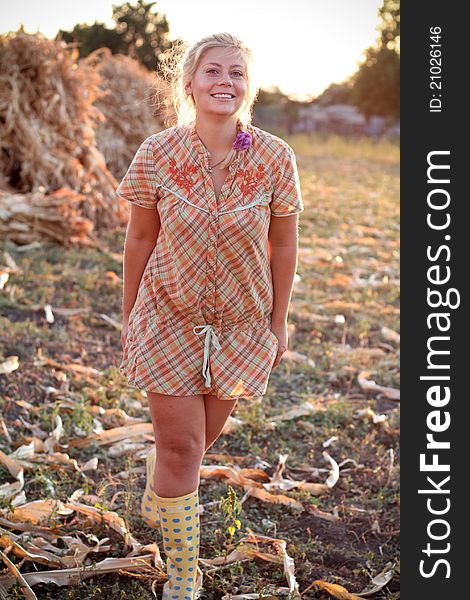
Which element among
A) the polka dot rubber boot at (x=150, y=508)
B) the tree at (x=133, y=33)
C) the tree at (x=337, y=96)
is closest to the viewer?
the polka dot rubber boot at (x=150, y=508)

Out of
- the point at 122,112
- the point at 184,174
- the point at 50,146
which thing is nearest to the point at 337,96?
the point at 122,112

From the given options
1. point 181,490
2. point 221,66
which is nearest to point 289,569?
point 181,490

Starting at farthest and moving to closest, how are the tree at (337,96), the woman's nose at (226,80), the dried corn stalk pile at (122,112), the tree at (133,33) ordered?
the tree at (337,96) < the tree at (133,33) < the dried corn stalk pile at (122,112) < the woman's nose at (226,80)

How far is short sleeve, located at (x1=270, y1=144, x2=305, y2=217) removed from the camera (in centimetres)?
285

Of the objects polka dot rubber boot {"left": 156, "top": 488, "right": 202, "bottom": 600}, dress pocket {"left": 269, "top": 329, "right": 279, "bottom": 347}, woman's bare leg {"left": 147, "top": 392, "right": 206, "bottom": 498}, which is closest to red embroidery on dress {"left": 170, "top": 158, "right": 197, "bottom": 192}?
dress pocket {"left": 269, "top": 329, "right": 279, "bottom": 347}

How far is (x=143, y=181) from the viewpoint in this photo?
9.27 ft

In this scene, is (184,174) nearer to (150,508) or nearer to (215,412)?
(215,412)

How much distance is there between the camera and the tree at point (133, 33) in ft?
109

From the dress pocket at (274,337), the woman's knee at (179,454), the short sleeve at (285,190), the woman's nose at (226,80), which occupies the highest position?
the woman's nose at (226,80)

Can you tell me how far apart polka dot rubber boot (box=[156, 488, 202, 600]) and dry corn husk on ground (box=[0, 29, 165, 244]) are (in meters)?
5.74

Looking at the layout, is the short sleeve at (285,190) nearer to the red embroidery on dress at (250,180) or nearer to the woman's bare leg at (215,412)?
the red embroidery on dress at (250,180)

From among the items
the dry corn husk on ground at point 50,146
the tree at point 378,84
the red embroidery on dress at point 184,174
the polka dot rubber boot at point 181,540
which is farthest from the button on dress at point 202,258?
the tree at point 378,84

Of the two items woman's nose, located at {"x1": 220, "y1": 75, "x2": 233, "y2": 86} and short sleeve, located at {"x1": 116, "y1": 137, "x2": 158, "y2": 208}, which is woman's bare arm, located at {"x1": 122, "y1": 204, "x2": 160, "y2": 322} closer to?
short sleeve, located at {"x1": 116, "y1": 137, "x2": 158, "y2": 208}

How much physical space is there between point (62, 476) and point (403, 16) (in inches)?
98.2
